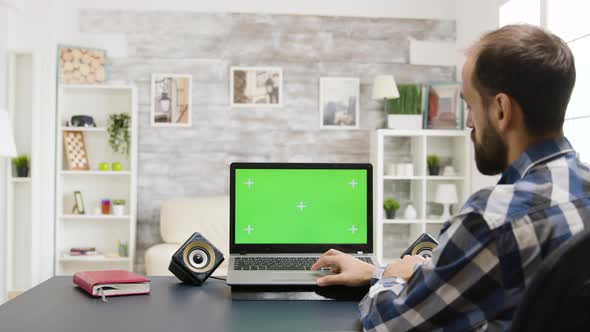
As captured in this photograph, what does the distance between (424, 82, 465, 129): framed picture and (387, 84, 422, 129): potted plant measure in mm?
108

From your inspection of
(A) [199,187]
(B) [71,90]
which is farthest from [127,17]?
(A) [199,187]

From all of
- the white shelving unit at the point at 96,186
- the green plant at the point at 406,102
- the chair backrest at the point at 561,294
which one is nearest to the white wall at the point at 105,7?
the white shelving unit at the point at 96,186

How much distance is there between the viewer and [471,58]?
1.15 m

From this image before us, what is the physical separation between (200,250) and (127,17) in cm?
383

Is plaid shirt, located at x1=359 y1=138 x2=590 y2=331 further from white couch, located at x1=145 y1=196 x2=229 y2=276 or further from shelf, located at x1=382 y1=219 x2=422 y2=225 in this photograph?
shelf, located at x1=382 y1=219 x2=422 y2=225

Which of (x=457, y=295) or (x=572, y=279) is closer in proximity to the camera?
(x=572, y=279)

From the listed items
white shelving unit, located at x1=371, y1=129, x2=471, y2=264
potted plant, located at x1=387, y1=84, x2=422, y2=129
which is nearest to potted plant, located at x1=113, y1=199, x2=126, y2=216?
white shelving unit, located at x1=371, y1=129, x2=471, y2=264

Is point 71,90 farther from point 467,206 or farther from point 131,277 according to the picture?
point 467,206

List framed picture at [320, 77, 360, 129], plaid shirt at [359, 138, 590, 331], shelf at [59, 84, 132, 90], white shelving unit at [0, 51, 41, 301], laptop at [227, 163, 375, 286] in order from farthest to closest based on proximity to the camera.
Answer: framed picture at [320, 77, 360, 129] < shelf at [59, 84, 132, 90] < white shelving unit at [0, 51, 41, 301] < laptop at [227, 163, 375, 286] < plaid shirt at [359, 138, 590, 331]

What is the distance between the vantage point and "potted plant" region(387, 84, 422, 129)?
515 cm

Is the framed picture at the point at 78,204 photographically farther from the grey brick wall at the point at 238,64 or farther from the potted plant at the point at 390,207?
the potted plant at the point at 390,207

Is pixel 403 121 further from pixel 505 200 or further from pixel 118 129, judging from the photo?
pixel 505 200

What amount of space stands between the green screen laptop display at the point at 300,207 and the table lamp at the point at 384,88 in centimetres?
311

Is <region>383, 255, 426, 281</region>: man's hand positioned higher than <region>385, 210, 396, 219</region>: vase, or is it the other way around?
<region>383, 255, 426, 281</region>: man's hand
